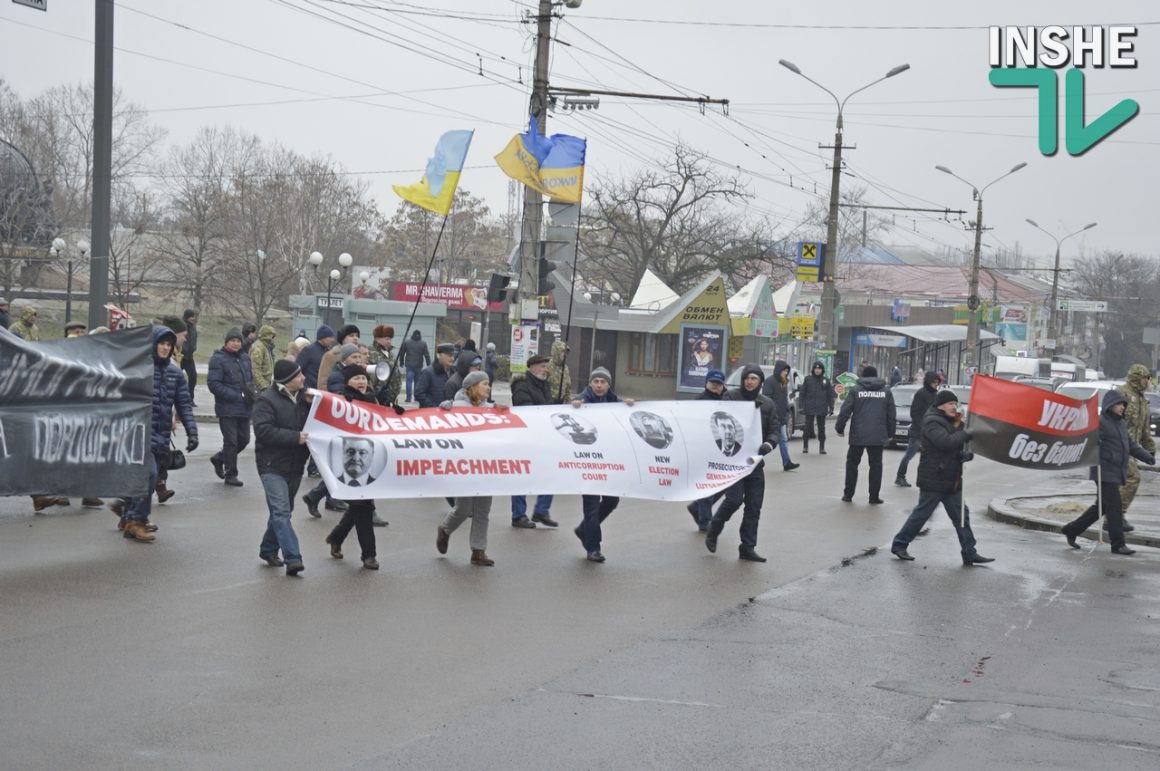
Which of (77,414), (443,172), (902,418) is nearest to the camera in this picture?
(77,414)

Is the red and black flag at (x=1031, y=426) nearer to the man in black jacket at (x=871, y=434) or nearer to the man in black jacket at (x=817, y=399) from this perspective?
the man in black jacket at (x=871, y=434)

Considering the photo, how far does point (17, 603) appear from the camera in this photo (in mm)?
8719

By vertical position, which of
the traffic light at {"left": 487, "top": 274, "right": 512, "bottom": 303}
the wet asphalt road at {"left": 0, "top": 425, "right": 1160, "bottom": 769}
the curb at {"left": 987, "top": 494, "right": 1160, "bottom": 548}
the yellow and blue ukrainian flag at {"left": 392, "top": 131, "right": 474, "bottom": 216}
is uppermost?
the yellow and blue ukrainian flag at {"left": 392, "top": 131, "right": 474, "bottom": 216}

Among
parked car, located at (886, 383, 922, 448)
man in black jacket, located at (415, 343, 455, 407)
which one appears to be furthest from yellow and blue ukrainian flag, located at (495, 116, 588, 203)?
parked car, located at (886, 383, 922, 448)

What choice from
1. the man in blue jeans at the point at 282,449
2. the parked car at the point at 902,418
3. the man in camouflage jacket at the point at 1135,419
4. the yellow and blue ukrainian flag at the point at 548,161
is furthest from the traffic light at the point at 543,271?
the man in blue jeans at the point at 282,449

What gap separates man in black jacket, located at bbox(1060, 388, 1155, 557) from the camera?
13.7m

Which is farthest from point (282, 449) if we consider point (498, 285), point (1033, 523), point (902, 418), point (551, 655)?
point (902, 418)

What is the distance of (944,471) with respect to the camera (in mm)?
12305

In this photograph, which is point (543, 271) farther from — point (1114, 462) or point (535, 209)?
point (1114, 462)

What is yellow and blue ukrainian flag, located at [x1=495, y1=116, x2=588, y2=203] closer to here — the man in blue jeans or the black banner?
the black banner

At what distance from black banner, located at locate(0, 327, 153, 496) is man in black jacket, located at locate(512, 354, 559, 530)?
12.1 feet

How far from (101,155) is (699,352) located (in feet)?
89.6

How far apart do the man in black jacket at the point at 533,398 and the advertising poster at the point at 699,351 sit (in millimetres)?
28724

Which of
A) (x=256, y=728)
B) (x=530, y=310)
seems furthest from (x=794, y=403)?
(x=256, y=728)
